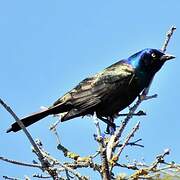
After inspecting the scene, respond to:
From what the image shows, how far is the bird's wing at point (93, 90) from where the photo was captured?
6418 millimetres

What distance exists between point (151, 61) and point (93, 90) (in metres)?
0.86

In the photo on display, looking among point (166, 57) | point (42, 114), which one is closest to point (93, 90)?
point (42, 114)

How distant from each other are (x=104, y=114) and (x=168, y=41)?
1392mm

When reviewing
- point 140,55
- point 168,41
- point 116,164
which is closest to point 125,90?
point 140,55

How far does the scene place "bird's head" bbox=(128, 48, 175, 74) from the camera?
679cm

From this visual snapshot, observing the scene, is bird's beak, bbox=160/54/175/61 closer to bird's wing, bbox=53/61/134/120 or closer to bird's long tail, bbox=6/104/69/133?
bird's wing, bbox=53/61/134/120

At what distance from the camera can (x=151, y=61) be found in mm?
6832

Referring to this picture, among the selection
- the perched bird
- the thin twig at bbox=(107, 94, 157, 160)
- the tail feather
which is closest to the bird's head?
the perched bird

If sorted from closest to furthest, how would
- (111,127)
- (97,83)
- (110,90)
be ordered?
(111,127) → (110,90) → (97,83)

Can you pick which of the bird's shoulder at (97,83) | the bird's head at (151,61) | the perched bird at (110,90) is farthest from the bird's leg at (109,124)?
the bird's head at (151,61)

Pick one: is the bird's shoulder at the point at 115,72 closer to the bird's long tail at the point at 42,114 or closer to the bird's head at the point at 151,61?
the bird's head at the point at 151,61

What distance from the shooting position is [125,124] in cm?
464

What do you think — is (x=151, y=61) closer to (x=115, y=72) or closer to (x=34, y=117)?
(x=115, y=72)

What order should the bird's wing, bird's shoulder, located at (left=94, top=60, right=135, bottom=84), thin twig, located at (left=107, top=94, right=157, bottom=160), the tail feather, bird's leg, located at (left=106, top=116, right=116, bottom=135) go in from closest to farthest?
thin twig, located at (left=107, top=94, right=157, bottom=160) < bird's leg, located at (left=106, top=116, right=116, bottom=135) < the tail feather < the bird's wing < bird's shoulder, located at (left=94, top=60, right=135, bottom=84)
